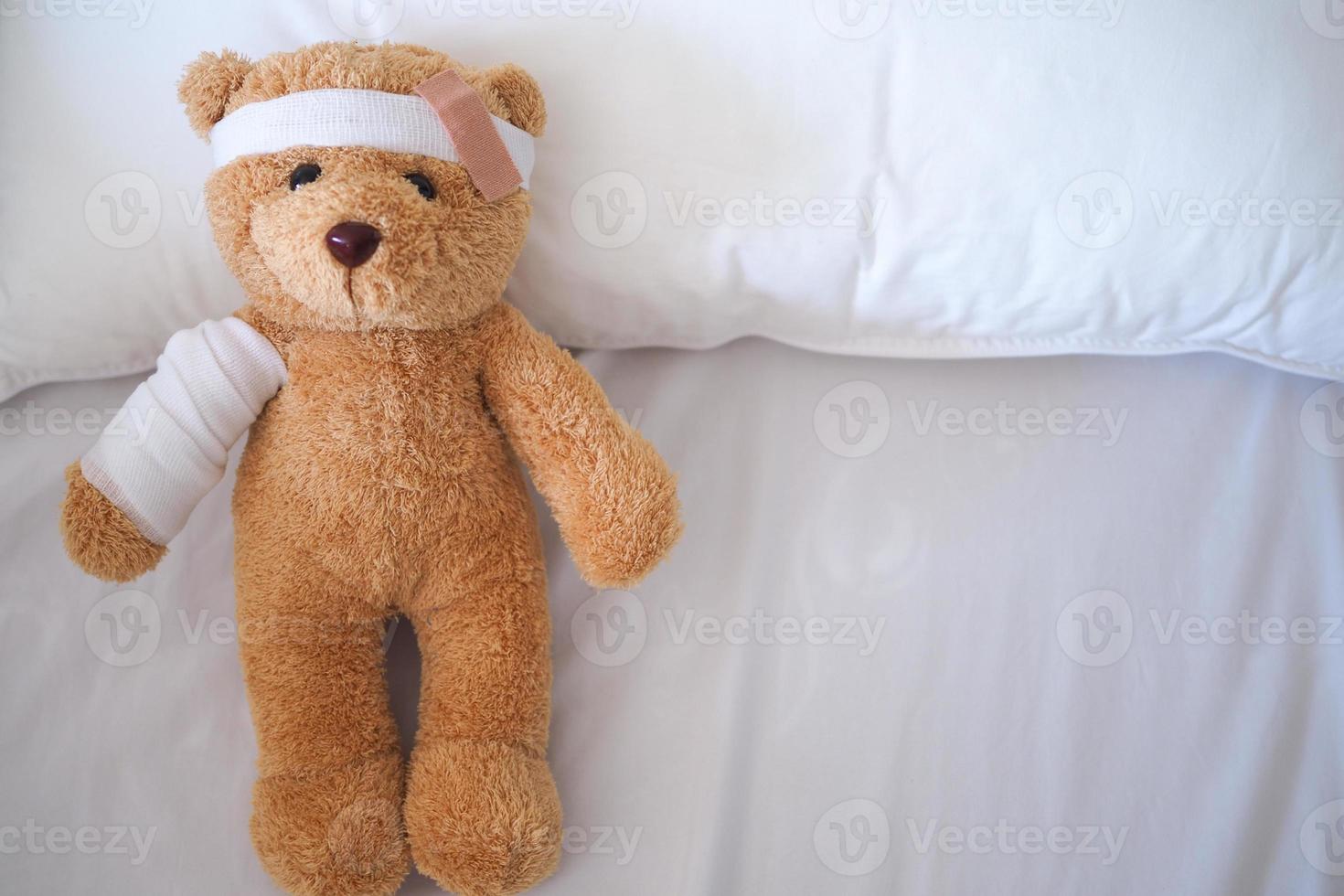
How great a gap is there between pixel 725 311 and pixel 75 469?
645mm

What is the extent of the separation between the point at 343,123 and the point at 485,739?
1.80ft

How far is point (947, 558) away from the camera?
3.23 feet

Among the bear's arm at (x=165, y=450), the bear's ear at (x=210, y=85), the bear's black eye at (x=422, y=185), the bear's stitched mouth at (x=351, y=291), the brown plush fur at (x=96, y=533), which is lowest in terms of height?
the brown plush fur at (x=96, y=533)

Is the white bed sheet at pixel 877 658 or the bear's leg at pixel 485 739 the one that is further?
the white bed sheet at pixel 877 658

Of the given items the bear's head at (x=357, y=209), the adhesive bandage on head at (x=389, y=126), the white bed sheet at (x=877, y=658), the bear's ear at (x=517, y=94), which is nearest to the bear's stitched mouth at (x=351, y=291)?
the bear's head at (x=357, y=209)

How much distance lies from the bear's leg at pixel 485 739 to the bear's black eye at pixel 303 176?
369 mm

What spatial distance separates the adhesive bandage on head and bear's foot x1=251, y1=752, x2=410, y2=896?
54cm

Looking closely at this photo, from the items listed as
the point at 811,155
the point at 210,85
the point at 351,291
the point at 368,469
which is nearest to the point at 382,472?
the point at 368,469

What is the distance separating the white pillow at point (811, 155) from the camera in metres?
0.90

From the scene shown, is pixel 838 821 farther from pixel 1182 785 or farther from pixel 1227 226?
pixel 1227 226

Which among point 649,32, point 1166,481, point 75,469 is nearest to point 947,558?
point 1166,481

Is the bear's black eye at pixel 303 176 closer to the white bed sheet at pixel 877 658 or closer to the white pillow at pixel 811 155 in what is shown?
the white pillow at pixel 811 155

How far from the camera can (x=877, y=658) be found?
3.11 feet

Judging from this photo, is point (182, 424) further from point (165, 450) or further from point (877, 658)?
point (877, 658)
